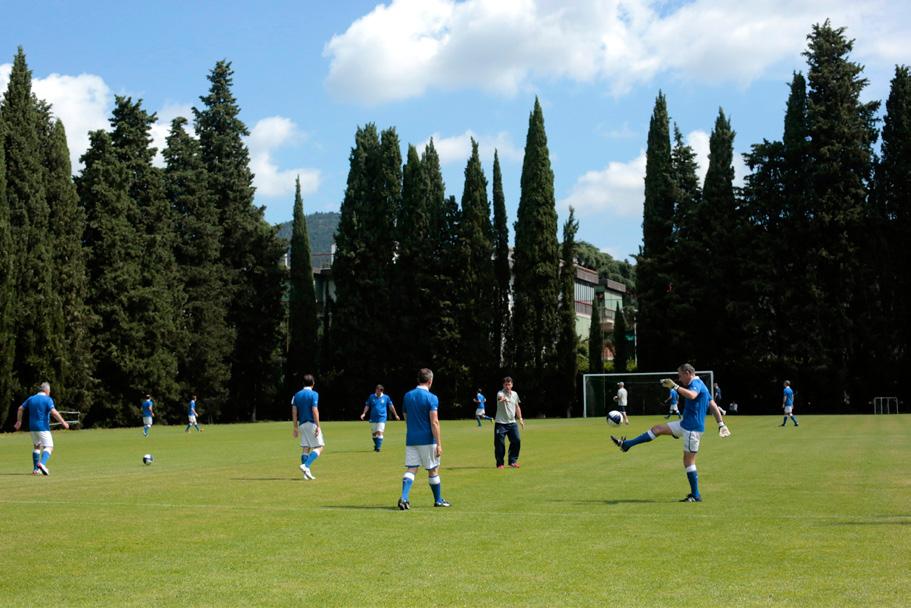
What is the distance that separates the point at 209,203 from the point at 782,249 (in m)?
40.7

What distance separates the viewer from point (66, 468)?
24.6 meters

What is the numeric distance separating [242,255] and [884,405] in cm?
4664

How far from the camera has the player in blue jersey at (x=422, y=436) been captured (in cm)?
1483

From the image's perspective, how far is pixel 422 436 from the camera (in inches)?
588

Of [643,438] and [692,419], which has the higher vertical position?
[692,419]

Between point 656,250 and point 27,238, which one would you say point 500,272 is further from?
point 27,238

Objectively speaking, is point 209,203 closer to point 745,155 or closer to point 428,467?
point 745,155

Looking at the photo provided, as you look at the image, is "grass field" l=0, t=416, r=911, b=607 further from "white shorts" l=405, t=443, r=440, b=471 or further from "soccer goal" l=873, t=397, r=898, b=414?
"soccer goal" l=873, t=397, r=898, b=414

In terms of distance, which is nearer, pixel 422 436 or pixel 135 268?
pixel 422 436

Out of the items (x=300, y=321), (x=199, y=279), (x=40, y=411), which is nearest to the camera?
(x=40, y=411)

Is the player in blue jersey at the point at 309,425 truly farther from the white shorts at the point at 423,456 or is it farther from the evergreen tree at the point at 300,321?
the evergreen tree at the point at 300,321

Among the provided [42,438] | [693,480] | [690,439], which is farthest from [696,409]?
[42,438]

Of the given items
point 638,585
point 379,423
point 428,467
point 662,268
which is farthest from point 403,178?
point 638,585

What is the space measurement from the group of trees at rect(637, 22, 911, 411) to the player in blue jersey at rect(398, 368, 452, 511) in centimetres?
5580
